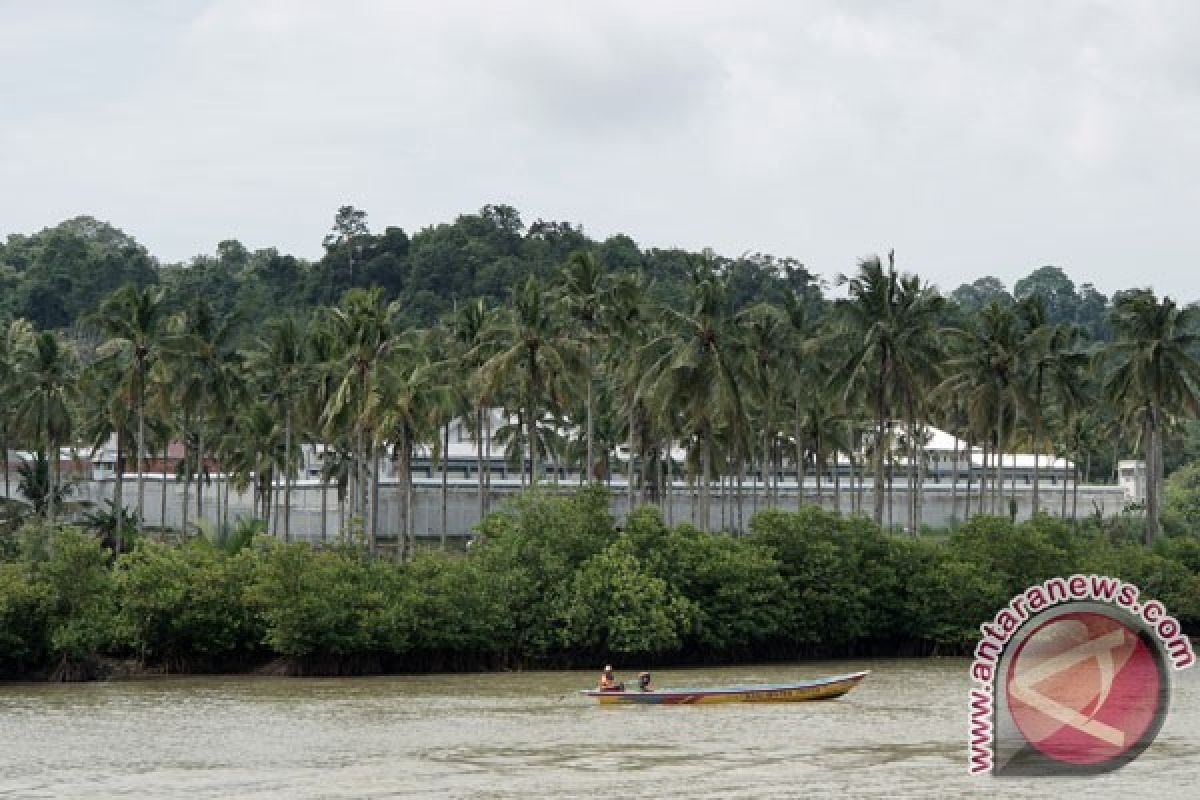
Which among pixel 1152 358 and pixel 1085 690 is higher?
pixel 1152 358

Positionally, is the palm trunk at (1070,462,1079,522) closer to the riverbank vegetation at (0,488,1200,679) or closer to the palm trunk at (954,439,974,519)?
the palm trunk at (954,439,974,519)

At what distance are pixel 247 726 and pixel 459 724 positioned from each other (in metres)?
5.28

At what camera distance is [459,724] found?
159 feet

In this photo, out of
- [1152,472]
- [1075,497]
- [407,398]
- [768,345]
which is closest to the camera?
[407,398]

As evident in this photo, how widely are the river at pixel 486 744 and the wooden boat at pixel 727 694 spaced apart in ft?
1.07

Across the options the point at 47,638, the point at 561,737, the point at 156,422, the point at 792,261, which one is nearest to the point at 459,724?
the point at 561,737

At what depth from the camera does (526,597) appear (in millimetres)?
64938

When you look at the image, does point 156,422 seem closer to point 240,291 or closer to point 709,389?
point 709,389

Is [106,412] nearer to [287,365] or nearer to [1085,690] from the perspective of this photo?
[287,365]

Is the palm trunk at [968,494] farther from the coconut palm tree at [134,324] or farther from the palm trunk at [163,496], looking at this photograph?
the coconut palm tree at [134,324]

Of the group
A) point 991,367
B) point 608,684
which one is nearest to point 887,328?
point 991,367
